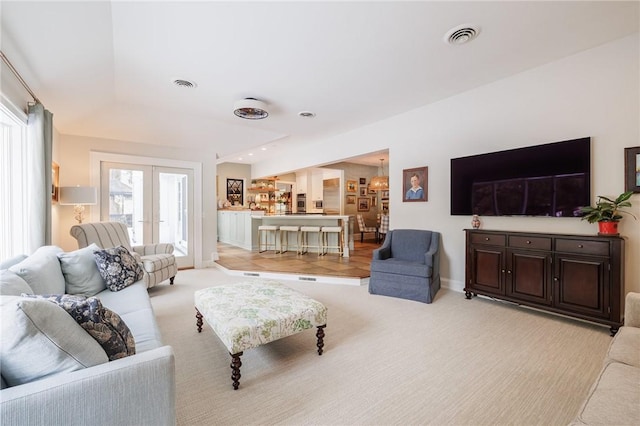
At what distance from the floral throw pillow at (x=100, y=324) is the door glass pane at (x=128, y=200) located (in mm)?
4548

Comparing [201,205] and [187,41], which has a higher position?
[187,41]

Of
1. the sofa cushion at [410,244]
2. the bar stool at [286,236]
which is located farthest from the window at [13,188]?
the bar stool at [286,236]

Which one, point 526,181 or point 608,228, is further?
point 526,181

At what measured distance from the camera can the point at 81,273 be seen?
2.49m

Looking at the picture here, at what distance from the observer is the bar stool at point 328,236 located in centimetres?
622

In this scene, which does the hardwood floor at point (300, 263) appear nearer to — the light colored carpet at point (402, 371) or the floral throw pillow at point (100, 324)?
the light colored carpet at point (402, 371)

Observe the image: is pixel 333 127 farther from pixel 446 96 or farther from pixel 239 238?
pixel 239 238

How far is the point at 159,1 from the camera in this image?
78.6 inches

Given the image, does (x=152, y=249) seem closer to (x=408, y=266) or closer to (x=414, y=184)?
(x=408, y=266)

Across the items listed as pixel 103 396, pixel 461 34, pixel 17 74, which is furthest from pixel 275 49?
pixel 103 396

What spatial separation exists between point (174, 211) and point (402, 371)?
5.30m

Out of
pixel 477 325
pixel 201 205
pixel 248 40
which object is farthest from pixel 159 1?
pixel 201 205

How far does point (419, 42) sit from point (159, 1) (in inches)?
85.9

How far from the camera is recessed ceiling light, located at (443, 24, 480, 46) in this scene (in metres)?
2.39
